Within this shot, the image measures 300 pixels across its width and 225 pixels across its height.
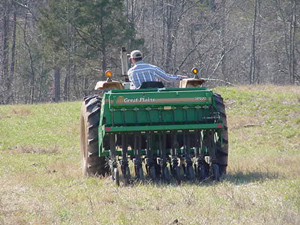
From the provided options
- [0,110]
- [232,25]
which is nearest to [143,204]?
[0,110]

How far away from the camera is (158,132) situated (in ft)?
28.9

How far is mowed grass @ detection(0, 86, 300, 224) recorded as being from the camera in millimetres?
6188

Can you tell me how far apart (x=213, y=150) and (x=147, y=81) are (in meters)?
1.75

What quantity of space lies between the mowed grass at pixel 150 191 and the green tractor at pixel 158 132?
36 centimetres

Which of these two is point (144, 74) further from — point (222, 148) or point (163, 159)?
point (222, 148)

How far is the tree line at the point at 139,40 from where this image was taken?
32.0 m

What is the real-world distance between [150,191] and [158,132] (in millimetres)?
1327

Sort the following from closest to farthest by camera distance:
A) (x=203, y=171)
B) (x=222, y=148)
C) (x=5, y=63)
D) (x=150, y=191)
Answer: (x=150, y=191)
(x=203, y=171)
(x=222, y=148)
(x=5, y=63)

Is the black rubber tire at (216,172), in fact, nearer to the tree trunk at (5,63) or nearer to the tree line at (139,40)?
the tree line at (139,40)

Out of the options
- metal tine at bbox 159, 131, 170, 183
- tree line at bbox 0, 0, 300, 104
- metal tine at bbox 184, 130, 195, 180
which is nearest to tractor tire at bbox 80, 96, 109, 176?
metal tine at bbox 159, 131, 170, 183

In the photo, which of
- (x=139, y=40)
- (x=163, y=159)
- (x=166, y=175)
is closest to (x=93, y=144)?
(x=163, y=159)

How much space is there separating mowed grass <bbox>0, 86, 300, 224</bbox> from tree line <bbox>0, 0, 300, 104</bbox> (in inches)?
625

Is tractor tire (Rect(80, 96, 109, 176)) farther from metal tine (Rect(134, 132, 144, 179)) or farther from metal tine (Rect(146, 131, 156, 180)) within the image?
metal tine (Rect(146, 131, 156, 180))

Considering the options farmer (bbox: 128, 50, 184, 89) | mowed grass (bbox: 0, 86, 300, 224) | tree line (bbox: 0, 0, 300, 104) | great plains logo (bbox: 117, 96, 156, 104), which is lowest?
mowed grass (bbox: 0, 86, 300, 224)
